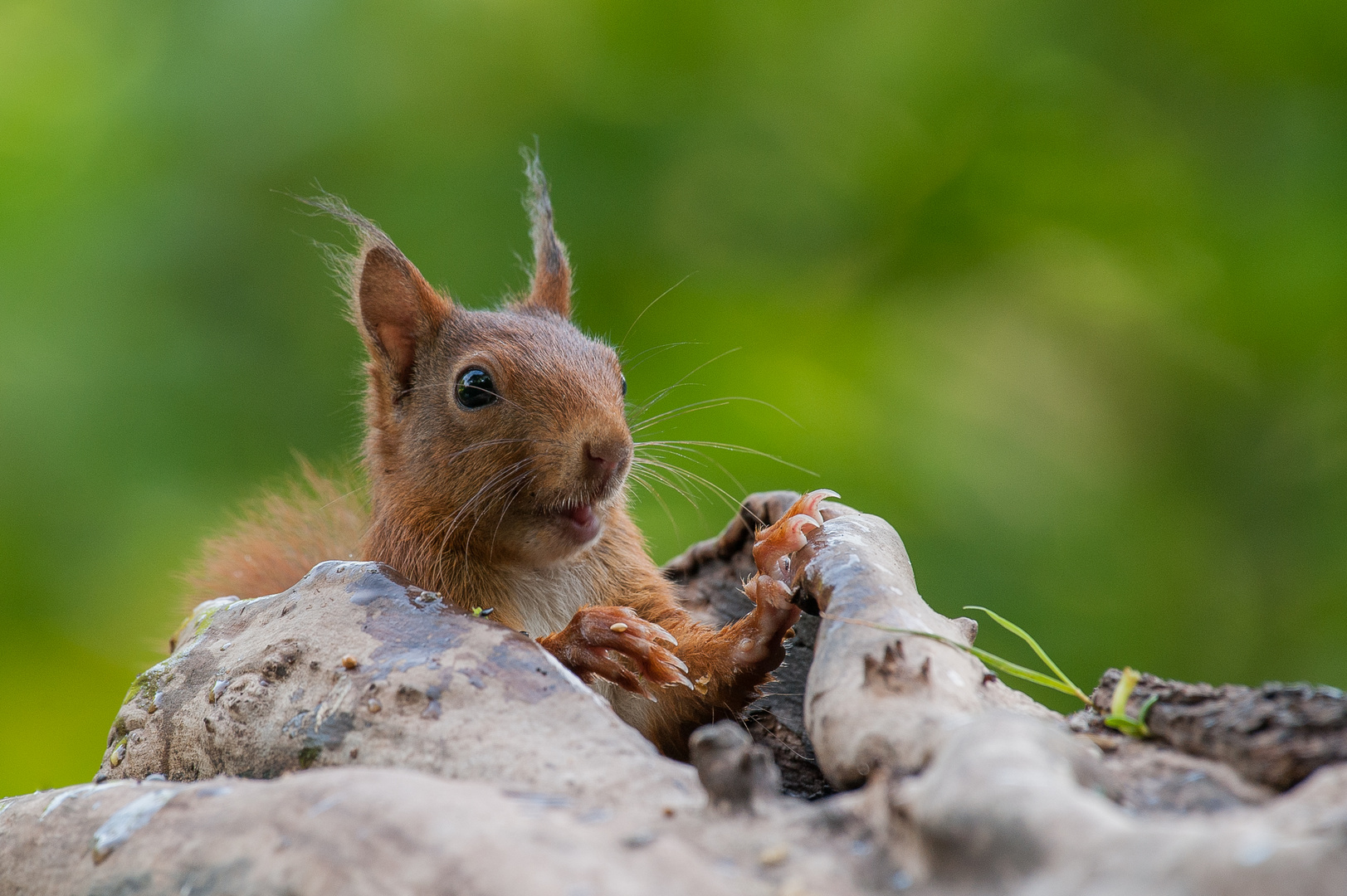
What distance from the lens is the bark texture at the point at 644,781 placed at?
1.13 m

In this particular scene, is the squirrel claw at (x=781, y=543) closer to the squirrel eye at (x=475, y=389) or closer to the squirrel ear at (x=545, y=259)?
the squirrel eye at (x=475, y=389)

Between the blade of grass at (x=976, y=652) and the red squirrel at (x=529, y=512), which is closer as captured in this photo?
the blade of grass at (x=976, y=652)

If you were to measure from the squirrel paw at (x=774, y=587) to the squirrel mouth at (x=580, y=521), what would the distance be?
459 mm

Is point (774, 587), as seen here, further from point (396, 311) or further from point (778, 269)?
point (778, 269)

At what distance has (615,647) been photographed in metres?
2.28

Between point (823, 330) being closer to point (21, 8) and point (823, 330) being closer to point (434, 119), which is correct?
point (434, 119)

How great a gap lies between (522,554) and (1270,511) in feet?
9.71

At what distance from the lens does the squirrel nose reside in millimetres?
2545

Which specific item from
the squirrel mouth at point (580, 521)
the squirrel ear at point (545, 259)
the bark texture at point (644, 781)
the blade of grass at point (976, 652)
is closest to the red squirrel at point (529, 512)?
the squirrel mouth at point (580, 521)

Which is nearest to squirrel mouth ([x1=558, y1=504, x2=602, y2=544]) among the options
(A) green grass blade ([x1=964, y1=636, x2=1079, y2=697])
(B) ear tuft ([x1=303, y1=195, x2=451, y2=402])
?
(B) ear tuft ([x1=303, y1=195, x2=451, y2=402])

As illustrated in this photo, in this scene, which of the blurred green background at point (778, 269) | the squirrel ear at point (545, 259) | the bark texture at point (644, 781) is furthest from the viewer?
the blurred green background at point (778, 269)

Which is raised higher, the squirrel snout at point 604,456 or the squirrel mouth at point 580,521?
the squirrel snout at point 604,456

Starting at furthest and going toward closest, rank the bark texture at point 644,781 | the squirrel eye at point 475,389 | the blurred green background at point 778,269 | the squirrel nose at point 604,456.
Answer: the blurred green background at point 778,269, the squirrel eye at point 475,389, the squirrel nose at point 604,456, the bark texture at point 644,781

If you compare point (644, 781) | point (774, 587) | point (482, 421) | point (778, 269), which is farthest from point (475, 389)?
point (778, 269)
